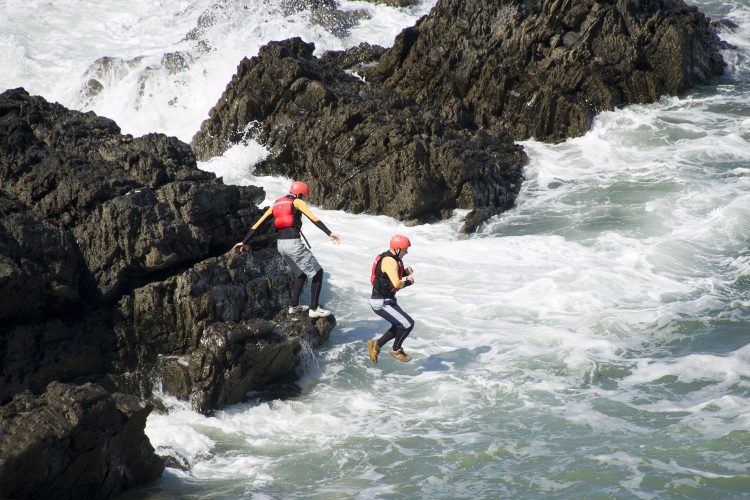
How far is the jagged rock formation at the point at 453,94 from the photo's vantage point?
1789cm

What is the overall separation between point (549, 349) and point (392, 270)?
2420 mm

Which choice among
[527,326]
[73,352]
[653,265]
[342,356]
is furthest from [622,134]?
[73,352]

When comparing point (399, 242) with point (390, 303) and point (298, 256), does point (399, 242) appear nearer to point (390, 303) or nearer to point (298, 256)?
point (390, 303)

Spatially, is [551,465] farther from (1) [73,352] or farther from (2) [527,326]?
(1) [73,352]

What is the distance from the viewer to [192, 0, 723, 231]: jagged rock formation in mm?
17891

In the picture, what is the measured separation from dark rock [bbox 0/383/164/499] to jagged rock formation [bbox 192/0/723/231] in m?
9.78

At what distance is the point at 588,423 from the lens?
9.62 metres

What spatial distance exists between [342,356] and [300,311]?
2.66ft

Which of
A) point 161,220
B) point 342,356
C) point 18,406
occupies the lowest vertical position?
point 342,356

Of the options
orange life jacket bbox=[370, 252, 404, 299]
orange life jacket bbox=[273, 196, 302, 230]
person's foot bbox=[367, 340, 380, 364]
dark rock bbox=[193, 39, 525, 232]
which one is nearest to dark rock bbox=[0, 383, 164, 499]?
person's foot bbox=[367, 340, 380, 364]

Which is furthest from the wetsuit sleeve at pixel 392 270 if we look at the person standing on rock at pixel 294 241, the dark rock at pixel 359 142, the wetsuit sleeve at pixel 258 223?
the dark rock at pixel 359 142

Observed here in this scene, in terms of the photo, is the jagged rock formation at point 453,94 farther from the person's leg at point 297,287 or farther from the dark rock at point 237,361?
the dark rock at point 237,361

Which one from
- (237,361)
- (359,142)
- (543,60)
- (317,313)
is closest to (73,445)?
(237,361)

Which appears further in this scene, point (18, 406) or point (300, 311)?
point (300, 311)
